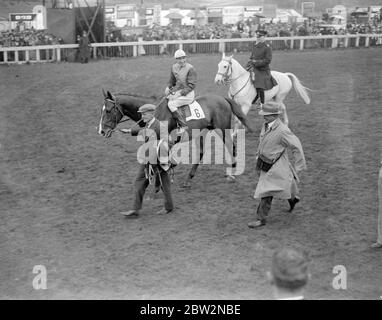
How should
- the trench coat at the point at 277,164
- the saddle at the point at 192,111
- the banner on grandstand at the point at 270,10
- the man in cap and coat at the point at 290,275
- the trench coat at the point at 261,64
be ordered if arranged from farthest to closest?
the banner on grandstand at the point at 270,10 < the trench coat at the point at 261,64 < the saddle at the point at 192,111 < the trench coat at the point at 277,164 < the man in cap and coat at the point at 290,275

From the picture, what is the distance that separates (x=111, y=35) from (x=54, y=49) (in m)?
3.96

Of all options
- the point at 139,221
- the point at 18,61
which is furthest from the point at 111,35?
the point at 139,221

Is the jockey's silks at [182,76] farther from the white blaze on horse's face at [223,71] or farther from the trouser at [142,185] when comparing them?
the white blaze on horse's face at [223,71]

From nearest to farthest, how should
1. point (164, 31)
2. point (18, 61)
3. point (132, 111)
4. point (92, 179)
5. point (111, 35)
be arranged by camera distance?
point (132, 111), point (92, 179), point (18, 61), point (111, 35), point (164, 31)

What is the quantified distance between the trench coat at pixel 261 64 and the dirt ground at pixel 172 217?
122cm

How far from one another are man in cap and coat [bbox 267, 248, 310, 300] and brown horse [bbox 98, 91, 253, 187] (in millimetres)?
6405

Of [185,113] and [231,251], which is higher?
[185,113]

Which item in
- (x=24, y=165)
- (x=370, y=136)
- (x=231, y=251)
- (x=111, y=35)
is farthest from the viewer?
(x=111, y=35)

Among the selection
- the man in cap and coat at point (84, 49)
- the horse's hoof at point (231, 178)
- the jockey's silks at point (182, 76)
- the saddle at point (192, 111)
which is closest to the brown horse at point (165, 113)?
the saddle at point (192, 111)

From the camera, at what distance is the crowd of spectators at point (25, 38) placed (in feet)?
89.1

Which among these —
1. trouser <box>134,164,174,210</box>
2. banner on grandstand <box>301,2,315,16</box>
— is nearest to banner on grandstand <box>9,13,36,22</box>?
banner on grandstand <box>301,2,315,16</box>

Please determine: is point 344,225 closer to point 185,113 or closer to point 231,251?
point 231,251

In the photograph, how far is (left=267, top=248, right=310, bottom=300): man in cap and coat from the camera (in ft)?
11.4

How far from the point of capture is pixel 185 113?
35.0ft
